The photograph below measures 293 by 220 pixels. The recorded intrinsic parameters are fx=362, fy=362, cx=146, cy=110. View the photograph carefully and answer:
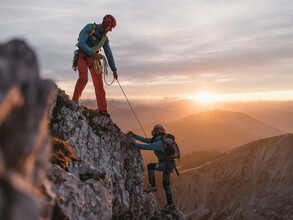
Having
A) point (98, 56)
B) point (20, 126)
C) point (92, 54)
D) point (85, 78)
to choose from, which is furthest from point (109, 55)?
point (20, 126)

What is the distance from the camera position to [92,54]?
14.7m

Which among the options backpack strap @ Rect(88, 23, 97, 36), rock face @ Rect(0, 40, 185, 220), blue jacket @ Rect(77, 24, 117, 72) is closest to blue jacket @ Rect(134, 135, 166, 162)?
rock face @ Rect(0, 40, 185, 220)

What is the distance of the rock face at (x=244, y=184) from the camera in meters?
68.9

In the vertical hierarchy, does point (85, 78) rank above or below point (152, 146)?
above

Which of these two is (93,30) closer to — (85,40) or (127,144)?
(85,40)

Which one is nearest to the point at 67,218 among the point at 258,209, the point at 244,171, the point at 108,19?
the point at 108,19

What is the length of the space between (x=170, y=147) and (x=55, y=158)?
7212 mm

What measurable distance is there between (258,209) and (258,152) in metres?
16.3

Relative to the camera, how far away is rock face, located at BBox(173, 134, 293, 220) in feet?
226

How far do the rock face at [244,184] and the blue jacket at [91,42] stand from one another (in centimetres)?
5597

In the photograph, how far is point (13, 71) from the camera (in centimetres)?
319

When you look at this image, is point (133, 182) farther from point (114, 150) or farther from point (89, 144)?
point (89, 144)

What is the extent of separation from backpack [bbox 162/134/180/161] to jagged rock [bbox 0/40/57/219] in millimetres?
12638

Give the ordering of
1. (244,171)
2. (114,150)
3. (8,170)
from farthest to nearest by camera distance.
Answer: (244,171) < (114,150) < (8,170)
